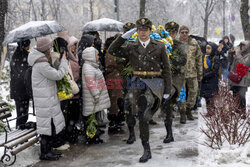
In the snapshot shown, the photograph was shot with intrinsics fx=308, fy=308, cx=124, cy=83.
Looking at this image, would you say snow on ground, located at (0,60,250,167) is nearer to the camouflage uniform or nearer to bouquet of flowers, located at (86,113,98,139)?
bouquet of flowers, located at (86,113,98,139)

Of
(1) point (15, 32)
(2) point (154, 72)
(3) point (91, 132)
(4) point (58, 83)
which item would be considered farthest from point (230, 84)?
(1) point (15, 32)

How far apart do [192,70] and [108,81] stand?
2167 millimetres

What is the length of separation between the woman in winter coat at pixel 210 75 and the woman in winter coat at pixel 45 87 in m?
4.39

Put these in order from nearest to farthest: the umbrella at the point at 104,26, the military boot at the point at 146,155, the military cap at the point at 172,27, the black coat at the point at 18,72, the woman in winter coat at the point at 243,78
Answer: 1. the military boot at the point at 146,155
2. the black coat at the point at 18,72
3. the military cap at the point at 172,27
4. the woman in winter coat at the point at 243,78
5. the umbrella at the point at 104,26

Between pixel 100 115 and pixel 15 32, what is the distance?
2302mm

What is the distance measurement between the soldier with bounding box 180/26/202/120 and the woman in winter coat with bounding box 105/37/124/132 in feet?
5.46

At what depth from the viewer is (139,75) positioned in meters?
5.11

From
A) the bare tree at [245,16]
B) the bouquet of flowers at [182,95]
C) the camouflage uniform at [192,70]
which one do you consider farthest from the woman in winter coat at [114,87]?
the bare tree at [245,16]

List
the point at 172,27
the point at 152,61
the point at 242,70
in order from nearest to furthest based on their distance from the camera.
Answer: the point at 152,61
the point at 172,27
the point at 242,70

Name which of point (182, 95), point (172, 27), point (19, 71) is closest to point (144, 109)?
point (182, 95)

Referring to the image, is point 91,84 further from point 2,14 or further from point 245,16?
point 245,16

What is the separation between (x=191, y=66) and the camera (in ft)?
24.6

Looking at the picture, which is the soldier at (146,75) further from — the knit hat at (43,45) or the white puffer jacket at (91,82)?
the knit hat at (43,45)

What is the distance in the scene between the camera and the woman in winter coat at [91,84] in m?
5.79
